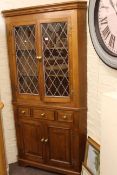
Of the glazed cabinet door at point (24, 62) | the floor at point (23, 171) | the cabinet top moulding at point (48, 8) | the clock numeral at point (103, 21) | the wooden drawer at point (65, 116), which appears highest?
the cabinet top moulding at point (48, 8)

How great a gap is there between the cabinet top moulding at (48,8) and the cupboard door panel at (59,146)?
→ 4.15 feet

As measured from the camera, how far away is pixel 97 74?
2.29m

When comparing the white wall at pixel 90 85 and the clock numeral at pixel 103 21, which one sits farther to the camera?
the white wall at pixel 90 85

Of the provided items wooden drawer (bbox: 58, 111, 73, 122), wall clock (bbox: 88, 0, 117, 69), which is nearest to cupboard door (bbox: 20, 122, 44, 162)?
wooden drawer (bbox: 58, 111, 73, 122)

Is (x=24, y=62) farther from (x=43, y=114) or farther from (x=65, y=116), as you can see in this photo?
(x=65, y=116)

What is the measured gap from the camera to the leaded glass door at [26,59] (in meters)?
2.60

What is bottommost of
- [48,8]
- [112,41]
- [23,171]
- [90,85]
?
[23,171]

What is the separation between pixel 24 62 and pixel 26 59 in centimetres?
5

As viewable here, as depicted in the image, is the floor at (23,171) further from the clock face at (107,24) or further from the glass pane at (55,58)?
the clock face at (107,24)

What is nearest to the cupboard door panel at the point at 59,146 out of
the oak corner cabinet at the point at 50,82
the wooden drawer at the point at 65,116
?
the oak corner cabinet at the point at 50,82

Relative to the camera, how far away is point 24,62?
107 inches

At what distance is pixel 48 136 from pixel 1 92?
30.9 inches

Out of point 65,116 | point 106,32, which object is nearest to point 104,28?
point 106,32

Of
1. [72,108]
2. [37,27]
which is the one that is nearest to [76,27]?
[37,27]
